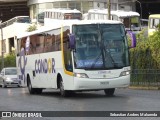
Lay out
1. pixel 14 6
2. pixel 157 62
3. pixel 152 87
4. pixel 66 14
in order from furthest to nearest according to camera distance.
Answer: pixel 14 6
pixel 66 14
pixel 157 62
pixel 152 87

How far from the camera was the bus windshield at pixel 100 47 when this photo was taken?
2205 cm

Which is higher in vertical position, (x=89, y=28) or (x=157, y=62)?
(x=89, y=28)

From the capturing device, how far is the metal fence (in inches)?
1289

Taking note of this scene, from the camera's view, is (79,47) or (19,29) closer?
(79,47)

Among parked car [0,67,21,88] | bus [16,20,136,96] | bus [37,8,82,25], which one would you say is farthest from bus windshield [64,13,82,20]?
bus [16,20,136,96]

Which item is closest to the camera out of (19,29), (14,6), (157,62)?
(157,62)

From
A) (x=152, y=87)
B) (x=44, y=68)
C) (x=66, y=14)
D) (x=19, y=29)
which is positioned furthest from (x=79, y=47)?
(x=19, y=29)

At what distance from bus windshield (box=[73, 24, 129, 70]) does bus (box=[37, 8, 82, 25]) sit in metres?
39.6

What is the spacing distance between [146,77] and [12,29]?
58.4 meters

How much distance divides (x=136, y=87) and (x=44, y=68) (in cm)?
933

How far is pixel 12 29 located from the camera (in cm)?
8981

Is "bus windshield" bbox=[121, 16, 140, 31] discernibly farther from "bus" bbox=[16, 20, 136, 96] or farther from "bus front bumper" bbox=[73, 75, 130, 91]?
"bus front bumper" bbox=[73, 75, 130, 91]

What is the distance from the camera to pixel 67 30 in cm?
2270

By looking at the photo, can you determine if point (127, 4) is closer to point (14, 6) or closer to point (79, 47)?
point (14, 6)
